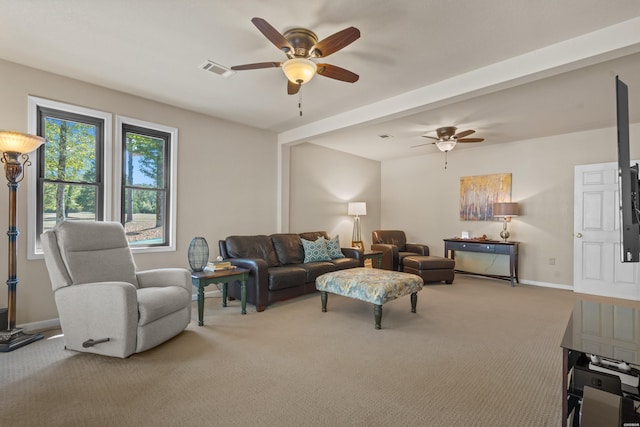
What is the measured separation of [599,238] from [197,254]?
233 inches

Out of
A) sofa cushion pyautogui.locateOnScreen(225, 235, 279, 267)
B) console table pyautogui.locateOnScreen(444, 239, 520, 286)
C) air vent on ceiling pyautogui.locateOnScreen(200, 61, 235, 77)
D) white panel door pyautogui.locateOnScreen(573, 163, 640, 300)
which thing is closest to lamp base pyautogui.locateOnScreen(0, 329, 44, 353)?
sofa cushion pyautogui.locateOnScreen(225, 235, 279, 267)

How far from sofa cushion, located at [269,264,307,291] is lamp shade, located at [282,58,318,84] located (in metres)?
2.35

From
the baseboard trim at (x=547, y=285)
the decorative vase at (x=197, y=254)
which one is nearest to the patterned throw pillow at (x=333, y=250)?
the decorative vase at (x=197, y=254)

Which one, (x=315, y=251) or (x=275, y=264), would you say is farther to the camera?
(x=315, y=251)

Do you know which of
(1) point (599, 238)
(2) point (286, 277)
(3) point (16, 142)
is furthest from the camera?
(1) point (599, 238)

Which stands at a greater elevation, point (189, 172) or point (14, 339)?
point (189, 172)

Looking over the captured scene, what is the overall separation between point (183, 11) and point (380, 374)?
3.04 m

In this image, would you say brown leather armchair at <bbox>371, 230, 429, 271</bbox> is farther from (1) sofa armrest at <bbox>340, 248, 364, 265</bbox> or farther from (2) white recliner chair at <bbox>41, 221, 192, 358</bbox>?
(2) white recliner chair at <bbox>41, 221, 192, 358</bbox>

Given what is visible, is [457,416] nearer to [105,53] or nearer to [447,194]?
[105,53]

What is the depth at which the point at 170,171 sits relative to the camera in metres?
4.09

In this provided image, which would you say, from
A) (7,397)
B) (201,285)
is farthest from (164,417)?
(201,285)

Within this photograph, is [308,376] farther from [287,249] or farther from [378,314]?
[287,249]

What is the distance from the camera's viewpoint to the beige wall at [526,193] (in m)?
5.04

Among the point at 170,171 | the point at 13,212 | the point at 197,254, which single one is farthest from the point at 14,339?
the point at 170,171
